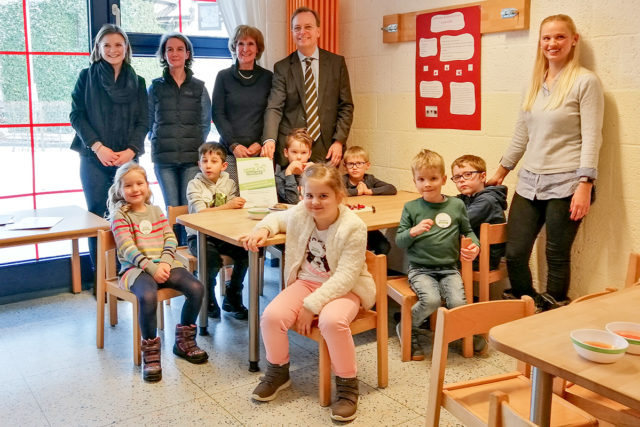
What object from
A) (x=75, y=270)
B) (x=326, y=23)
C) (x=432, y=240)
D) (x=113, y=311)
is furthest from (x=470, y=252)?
(x=75, y=270)

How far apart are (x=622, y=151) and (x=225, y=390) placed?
210 cm

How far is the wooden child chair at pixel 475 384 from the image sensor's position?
73.2 inches

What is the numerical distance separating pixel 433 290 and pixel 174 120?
1859 millimetres

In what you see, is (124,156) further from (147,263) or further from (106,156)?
(147,263)

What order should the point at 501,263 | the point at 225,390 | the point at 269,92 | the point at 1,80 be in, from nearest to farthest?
the point at 225,390 → the point at 501,263 → the point at 1,80 → the point at 269,92

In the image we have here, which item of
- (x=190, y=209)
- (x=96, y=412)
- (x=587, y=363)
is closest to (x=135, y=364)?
(x=96, y=412)

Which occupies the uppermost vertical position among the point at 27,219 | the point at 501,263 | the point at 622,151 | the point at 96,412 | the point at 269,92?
the point at 269,92

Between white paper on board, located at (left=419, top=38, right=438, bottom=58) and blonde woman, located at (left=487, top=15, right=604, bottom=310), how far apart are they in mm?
789

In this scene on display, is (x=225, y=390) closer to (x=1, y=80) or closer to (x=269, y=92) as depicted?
(x=269, y=92)

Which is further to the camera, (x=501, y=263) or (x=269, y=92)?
(x=269, y=92)

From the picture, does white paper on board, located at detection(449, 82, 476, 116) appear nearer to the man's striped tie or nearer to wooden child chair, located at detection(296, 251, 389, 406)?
the man's striped tie

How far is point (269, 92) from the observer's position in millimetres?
4172

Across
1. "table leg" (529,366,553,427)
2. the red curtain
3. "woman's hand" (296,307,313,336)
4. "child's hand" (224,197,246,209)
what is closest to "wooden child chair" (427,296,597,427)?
"table leg" (529,366,553,427)

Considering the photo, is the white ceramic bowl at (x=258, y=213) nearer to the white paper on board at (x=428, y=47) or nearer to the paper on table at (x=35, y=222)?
the paper on table at (x=35, y=222)
